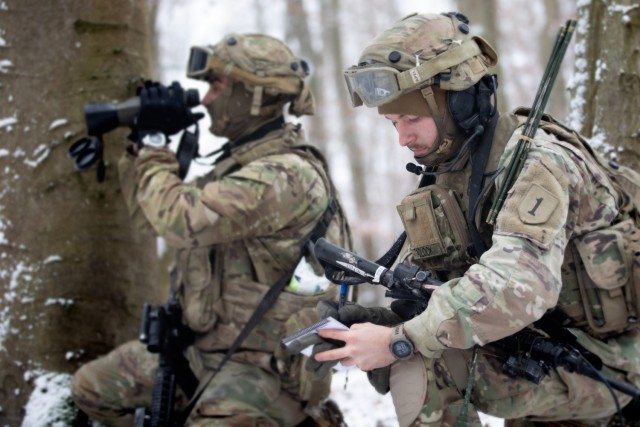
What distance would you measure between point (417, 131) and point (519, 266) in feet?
2.59

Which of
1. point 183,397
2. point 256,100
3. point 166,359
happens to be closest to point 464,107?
point 256,100

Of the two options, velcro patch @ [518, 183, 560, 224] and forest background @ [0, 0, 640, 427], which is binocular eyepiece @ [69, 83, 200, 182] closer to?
forest background @ [0, 0, 640, 427]

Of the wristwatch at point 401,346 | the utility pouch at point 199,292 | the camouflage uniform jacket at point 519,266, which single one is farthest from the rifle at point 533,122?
the utility pouch at point 199,292

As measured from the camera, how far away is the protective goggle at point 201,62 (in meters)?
4.03

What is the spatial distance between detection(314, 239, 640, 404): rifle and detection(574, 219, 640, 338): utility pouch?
0.45 ft

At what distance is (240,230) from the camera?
3.67m

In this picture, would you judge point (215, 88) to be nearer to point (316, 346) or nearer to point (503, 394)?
point (316, 346)

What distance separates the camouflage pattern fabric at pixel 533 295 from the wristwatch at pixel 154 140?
6.58ft

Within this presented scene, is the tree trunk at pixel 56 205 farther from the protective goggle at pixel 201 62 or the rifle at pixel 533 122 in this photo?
the rifle at pixel 533 122

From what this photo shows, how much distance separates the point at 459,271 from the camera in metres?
2.99

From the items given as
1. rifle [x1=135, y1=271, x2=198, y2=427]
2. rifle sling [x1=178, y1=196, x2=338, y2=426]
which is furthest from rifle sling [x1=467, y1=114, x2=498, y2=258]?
rifle [x1=135, y1=271, x2=198, y2=427]

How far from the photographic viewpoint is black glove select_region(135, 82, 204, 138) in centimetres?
398

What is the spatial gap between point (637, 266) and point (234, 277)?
6.49ft

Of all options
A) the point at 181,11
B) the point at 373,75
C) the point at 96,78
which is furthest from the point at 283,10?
the point at 373,75
